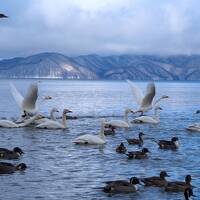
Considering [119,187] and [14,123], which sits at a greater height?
[14,123]

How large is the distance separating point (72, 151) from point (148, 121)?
42.9ft

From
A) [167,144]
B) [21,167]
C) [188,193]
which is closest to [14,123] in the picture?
[167,144]

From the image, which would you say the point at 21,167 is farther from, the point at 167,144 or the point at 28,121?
the point at 28,121

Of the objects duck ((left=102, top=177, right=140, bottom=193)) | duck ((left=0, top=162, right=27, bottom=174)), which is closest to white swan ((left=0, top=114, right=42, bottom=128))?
duck ((left=0, top=162, right=27, bottom=174))

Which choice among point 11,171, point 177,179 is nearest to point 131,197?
point 177,179

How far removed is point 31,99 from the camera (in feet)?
119

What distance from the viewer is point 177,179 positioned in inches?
780

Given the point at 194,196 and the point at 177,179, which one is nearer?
the point at 194,196

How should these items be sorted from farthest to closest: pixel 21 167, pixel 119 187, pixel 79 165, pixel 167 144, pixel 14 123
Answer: pixel 14 123 → pixel 167 144 → pixel 79 165 → pixel 21 167 → pixel 119 187

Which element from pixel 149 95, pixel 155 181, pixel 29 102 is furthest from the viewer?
pixel 149 95

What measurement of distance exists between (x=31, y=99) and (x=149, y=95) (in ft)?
→ 24.8

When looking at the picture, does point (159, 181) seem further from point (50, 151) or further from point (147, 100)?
point (147, 100)

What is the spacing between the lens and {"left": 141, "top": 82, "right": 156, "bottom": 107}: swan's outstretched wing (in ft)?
122

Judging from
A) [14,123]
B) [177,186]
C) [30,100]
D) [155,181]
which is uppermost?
[30,100]
